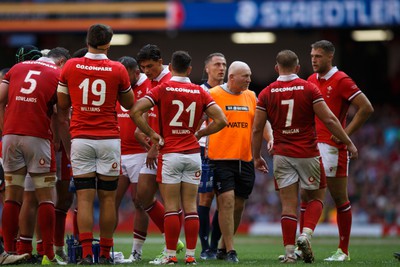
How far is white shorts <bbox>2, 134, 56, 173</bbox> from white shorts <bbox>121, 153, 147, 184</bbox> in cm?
161

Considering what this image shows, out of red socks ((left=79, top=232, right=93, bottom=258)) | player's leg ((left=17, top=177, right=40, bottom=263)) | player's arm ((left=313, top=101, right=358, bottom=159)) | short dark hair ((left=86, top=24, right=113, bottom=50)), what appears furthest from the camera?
player's arm ((left=313, top=101, right=358, bottom=159))

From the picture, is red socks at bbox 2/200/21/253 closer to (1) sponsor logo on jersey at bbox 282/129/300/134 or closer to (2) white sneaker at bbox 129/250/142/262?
(2) white sneaker at bbox 129/250/142/262

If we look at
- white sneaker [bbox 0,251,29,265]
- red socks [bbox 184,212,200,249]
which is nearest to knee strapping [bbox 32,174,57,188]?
white sneaker [bbox 0,251,29,265]

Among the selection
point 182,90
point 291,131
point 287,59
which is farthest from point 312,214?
point 182,90

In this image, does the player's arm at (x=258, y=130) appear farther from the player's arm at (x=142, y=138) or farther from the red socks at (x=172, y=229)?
the red socks at (x=172, y=229)

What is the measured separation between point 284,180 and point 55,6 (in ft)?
60.3

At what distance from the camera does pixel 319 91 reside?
10773 millimetres

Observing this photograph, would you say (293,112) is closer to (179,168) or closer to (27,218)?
(179,168)

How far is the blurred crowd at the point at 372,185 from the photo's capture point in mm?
25875

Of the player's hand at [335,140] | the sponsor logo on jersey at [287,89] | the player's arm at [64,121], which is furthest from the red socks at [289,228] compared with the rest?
the player's arm at [64,121]

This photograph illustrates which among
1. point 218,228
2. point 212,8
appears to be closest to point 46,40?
point 212,8

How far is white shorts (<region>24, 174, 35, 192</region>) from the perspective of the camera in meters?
10.9

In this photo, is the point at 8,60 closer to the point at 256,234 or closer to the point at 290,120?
the point at 256,234

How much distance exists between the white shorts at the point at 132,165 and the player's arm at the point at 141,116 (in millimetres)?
1542
